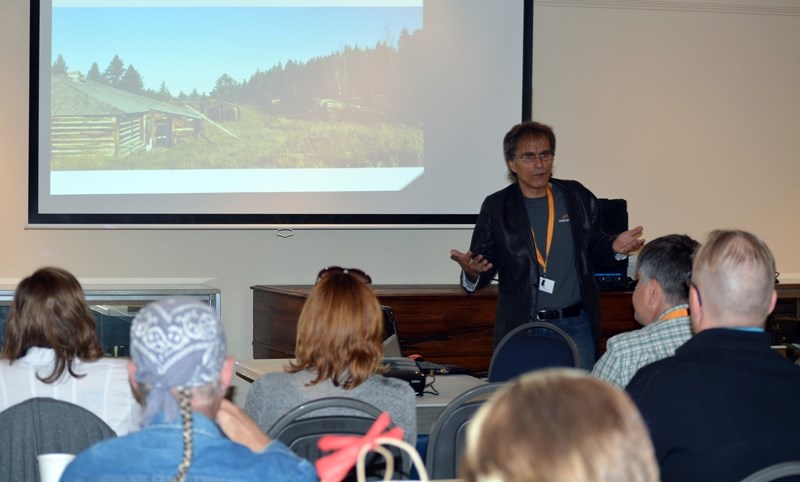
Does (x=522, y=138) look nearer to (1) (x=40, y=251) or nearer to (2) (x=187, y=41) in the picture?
(2) (x=187, y=41)

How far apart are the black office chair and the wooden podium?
9.78ft

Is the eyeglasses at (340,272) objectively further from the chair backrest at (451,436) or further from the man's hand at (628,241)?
the man's hand at (628,241)

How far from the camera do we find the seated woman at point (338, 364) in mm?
2543

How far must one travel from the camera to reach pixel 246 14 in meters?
6.09

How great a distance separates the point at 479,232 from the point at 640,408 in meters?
2.58

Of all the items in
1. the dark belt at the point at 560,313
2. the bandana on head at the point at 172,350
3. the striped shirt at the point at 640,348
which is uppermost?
the bandana on head at the point at 172,350

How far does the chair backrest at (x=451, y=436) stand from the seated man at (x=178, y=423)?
2.97 feet

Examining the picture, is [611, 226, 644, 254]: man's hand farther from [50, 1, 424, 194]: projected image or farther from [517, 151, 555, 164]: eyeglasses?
[50, 1, 424, 194]: projected image

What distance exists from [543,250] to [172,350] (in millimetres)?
2960

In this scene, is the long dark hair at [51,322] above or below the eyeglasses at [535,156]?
below

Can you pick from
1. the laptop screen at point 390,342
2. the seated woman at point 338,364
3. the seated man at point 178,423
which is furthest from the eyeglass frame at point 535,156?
the seated man at point 178,423

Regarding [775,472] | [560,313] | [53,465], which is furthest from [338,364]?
[560,313]

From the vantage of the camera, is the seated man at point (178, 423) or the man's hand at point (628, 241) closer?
the seated man at point (178, 423)

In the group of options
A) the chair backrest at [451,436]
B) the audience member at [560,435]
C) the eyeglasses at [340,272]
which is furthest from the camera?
the eyeglasses at [340,272]
